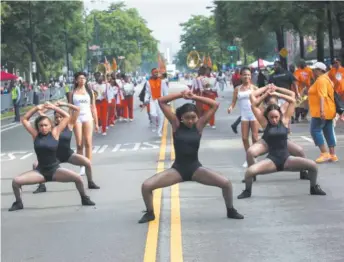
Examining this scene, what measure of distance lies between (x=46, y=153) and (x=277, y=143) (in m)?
2.93

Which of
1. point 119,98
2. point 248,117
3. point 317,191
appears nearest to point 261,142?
point 317,191

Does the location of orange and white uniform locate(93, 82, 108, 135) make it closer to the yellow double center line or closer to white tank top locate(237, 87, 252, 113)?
white tank top locate(237, 87, 252, 113)

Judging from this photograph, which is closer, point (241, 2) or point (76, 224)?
point (76, 224)

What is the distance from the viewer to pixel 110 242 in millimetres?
7836

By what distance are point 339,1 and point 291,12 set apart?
5.22m

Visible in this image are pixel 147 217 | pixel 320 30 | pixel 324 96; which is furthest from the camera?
pixel 320 30

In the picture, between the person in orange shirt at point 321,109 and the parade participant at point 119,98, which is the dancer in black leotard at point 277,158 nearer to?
the person in orange shirt at point 321,109

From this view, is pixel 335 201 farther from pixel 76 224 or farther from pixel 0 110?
pixel 0 110

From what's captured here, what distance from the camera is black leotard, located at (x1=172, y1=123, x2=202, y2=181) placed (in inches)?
337

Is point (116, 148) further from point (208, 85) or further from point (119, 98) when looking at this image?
point (119, 98)

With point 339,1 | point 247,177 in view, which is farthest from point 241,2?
point 247,177

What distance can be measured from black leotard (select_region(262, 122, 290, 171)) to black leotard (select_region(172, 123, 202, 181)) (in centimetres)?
167

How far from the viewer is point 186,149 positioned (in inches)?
338

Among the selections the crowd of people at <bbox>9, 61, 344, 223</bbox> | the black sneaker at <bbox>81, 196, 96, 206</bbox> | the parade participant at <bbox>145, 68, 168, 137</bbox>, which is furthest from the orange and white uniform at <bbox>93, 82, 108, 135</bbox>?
the black sneaker at <bbox>81, 196, 96, 206</bbox>
